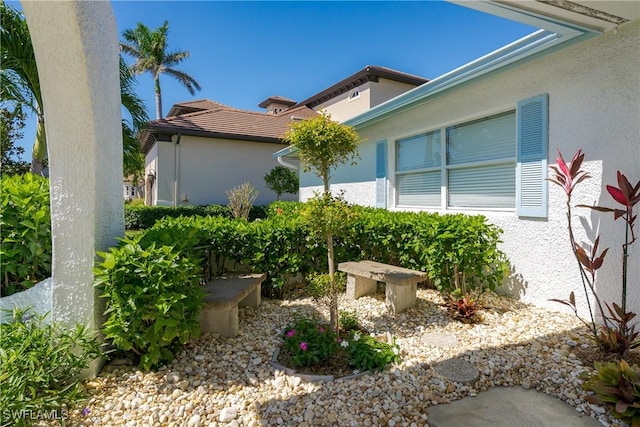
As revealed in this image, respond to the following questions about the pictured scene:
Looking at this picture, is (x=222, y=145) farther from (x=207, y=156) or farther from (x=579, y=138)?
(x=579, y=138)

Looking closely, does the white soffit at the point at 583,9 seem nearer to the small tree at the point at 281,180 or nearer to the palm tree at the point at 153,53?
the small tree at the point at 281,180

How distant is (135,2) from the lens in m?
4.29

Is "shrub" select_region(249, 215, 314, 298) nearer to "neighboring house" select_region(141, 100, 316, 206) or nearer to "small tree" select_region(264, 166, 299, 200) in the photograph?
"small tree" select_region(264, 166, 299, 200)

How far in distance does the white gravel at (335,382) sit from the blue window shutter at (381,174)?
362 cm

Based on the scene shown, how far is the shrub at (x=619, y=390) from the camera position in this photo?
2152 millimetres

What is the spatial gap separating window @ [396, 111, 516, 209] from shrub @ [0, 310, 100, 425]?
5.14 meters

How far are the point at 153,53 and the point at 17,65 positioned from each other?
19916 millimetres

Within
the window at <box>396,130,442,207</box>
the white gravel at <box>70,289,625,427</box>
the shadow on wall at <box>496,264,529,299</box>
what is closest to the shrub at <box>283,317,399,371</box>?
the white gravel at <box>70,289,625,427</box>

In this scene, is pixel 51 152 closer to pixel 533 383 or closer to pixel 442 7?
pixel 533 383

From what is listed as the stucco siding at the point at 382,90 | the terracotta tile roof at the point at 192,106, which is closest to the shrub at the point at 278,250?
the stucco siding at the point at 382,90

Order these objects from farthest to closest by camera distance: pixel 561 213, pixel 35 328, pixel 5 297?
1. pixel 561 213
2. pixel 5 297
3. pixel 35 328

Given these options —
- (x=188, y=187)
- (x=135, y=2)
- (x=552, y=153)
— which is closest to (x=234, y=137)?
(x=188, y=187)

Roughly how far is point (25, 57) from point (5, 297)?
20.7 feet

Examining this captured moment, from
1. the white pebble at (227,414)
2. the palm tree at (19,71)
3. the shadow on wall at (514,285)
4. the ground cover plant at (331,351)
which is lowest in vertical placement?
the white pebble at (227,414)
